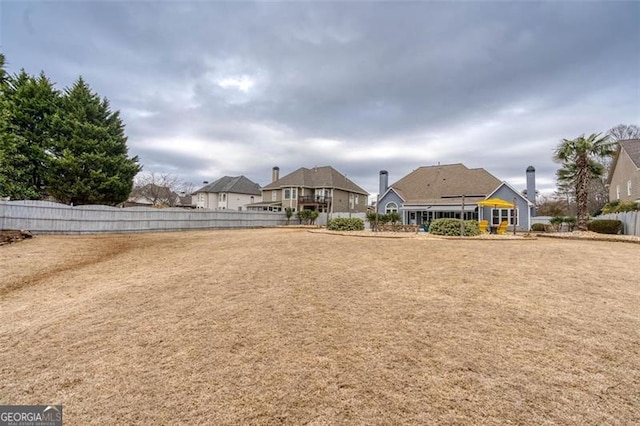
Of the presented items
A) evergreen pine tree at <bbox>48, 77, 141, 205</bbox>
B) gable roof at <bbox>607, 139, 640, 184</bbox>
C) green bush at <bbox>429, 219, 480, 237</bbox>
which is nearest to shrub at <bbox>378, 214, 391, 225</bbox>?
green bush at <bbox>429, 219, 480, 237</bbox>

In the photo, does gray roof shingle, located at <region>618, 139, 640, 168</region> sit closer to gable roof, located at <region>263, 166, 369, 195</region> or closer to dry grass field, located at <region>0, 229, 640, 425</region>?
dry grass field, located at <region>0, 229, 640, 425</region>

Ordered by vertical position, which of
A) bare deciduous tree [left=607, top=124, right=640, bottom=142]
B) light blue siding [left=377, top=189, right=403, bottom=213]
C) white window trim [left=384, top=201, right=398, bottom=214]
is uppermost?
bare deciduous tree [left=607, top=124, right=640, bottom=142]

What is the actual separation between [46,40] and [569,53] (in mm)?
23188

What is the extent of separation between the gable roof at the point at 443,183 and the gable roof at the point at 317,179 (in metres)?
9.47

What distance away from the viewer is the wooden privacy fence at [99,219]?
15.1 meters

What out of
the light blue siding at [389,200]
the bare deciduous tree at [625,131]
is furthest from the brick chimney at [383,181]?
the bare deciduous tree at [625,131]

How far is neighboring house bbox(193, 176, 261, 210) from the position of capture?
47.1 metres

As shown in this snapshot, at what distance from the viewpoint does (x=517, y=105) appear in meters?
19.0

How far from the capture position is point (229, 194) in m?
46.8

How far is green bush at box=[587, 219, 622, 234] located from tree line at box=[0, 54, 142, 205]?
34718 millimetres

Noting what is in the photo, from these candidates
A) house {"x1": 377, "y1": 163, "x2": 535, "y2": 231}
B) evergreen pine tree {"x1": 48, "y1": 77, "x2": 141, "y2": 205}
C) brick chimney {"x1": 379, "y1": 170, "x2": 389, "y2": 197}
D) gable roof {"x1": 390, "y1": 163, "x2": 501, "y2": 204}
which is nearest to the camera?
evergreen pine tree {"x1": 48, "y1": 77, "x2": 141, "y2": 205}

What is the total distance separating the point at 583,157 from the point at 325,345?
23.2 metres

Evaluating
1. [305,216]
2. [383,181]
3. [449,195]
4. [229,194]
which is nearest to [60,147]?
[305,216]

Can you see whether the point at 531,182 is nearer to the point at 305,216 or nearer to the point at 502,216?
the point at 502,216
